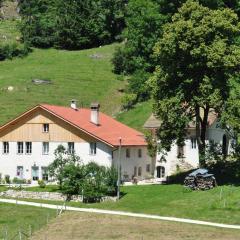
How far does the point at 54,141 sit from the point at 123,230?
3114 centimetres

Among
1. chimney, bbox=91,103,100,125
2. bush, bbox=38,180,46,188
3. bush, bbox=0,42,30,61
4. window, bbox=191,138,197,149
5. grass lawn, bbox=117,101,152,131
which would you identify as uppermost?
bush, bbox=0,42,30,61

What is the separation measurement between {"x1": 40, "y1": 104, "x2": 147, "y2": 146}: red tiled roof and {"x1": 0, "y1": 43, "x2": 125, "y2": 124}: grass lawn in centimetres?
2338

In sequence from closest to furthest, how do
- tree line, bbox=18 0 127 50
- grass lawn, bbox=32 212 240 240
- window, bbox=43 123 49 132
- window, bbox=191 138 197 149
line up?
grass lawn, bbox=32 212 240 240, window, bbox=43 123 49 132, window, bbox=191 138 197 149, tree line, bbox=18 0 127 50

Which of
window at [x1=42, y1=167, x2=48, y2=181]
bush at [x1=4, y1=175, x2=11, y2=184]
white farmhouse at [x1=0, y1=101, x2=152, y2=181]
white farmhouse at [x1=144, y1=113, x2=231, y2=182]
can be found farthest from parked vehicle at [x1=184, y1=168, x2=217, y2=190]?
bush at [x1=4, y1=175, x2=11, y2=184]

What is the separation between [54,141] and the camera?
286 ft

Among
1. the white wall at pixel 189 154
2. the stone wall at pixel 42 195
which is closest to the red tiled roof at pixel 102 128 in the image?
the white wall at pixel 189 154

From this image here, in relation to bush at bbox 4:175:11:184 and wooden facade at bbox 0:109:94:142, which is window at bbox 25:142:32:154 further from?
bush at bbox 4:175:11:184

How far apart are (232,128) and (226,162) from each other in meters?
8.18

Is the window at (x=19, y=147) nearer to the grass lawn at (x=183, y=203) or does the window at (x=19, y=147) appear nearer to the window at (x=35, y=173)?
the window at (x=35, y=173)

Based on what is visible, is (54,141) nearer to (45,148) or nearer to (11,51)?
(45,148)

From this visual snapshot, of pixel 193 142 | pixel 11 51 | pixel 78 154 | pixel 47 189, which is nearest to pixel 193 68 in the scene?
pixel 193 142

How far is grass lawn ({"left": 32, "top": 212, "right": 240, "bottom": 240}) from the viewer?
54.6 m

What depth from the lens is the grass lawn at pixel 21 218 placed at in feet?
196

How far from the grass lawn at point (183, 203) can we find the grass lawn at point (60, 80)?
41.7m
